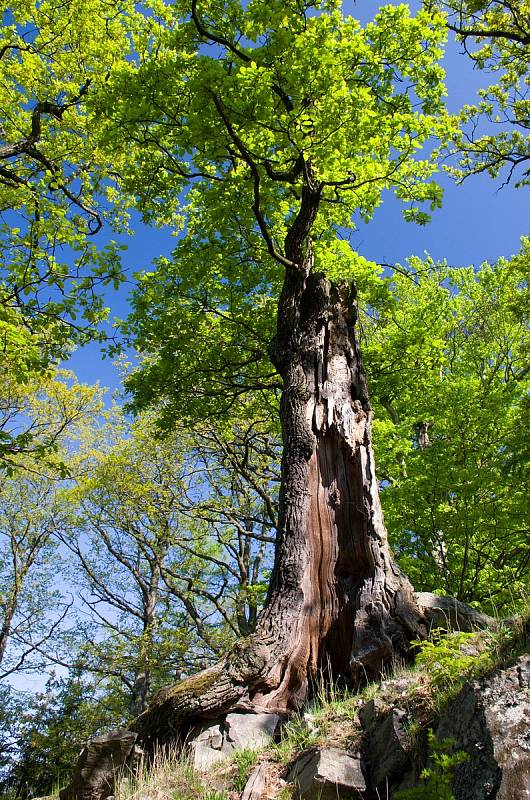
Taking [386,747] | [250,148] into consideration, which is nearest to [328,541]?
[386,747]

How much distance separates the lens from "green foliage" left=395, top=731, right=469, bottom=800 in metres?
2.30

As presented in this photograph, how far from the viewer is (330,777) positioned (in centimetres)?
310

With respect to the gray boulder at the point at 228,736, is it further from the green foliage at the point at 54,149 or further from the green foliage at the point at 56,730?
the green foliage at the point at 56,730

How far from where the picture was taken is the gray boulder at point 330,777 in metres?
3.07

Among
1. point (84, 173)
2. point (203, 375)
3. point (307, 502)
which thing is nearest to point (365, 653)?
point (307, 502)

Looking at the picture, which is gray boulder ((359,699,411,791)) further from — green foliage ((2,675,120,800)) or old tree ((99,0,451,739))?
green foliage ((2,675,120,800))

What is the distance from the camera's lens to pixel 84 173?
11.4 m

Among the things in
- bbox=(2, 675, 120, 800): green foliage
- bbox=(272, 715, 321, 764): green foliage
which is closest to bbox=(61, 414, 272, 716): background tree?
bbox=(2, 675, 120, 800): green foliage

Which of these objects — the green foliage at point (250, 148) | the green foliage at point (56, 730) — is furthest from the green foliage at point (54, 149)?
the green foliage at point (56, 730)

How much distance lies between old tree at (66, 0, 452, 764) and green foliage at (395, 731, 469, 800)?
7.71 ft

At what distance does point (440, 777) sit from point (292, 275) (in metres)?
6.40

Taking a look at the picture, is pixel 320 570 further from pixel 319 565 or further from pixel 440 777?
pixel 440 777

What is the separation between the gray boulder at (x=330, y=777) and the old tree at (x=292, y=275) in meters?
1.46

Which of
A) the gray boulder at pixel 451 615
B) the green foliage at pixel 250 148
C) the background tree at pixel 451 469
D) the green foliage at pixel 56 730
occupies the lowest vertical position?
the green foliage at pixel 56 730
